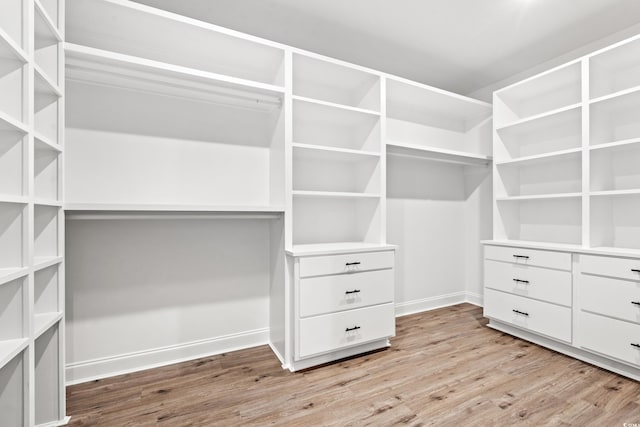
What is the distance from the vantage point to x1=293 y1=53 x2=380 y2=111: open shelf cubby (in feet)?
7.43

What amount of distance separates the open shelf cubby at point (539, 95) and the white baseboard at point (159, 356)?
2983mm

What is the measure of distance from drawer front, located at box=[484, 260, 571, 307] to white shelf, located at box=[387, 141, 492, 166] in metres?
1.05

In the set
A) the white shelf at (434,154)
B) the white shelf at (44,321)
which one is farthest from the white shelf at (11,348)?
the white shelf at (434,154)

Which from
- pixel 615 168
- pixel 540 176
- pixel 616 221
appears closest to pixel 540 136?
pixel 540 176

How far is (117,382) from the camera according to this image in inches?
74.1

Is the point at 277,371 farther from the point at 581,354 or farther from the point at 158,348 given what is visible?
the point at 581,354

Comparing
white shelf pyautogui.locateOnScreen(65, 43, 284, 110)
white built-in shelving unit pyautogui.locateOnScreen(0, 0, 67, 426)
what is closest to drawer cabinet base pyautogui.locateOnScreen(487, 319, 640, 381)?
white shelf pyautogui.locateOnScreen(65, 43, 284, 110)

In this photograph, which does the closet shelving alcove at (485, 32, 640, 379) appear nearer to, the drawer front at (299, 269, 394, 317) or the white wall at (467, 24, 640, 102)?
the white wall at (467, 24, 640, 102)

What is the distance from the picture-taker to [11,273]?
3.47 ft

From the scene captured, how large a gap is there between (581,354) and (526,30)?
8.26ft

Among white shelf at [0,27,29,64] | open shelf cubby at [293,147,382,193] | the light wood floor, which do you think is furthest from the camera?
open shelf cubby at [293,147,382,193]

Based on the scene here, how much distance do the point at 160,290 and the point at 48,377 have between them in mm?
723

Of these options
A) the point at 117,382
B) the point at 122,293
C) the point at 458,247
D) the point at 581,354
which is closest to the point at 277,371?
the point at 117,382

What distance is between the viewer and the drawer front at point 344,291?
6.68 ft
